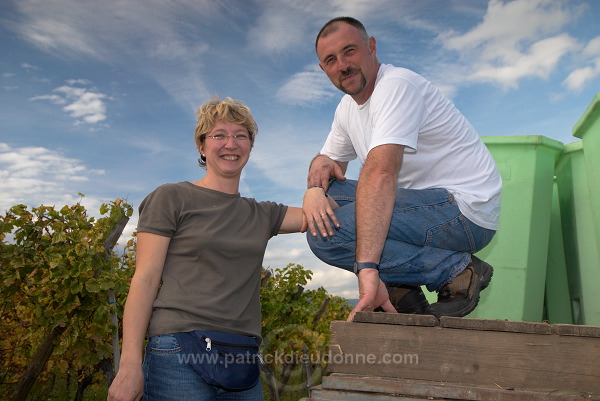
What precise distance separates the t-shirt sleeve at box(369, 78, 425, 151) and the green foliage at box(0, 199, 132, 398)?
2.77 metres

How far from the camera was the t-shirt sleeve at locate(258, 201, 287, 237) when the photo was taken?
2539 mm

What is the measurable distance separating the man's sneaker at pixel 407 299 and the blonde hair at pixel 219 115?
1.05 meters

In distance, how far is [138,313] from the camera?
6.93 feet

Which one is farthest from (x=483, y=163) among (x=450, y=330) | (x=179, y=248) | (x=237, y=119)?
(x=179, y=248)

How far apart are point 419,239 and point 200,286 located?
1004 mm

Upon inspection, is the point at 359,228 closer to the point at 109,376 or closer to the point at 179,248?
the point at 179,248

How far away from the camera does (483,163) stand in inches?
106

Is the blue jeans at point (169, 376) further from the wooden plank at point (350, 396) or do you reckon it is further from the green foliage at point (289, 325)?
the green foliage at point (289, 325)

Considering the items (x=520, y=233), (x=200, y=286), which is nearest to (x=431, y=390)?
(x=200, y=286)

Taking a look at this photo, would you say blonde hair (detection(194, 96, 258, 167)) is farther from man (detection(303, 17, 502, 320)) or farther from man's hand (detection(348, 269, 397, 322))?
man's hand (detection(348, 269, 397, 322))

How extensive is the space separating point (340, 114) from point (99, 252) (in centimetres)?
246

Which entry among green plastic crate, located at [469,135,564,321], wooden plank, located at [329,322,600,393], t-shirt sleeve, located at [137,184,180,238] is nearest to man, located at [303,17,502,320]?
wooden plank, located at [329,322,600,393]

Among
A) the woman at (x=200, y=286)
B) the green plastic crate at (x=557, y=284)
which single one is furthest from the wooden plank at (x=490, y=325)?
the green plastic crate at (x=557, y=284)

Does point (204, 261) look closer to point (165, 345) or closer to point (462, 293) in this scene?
point (165, 345)
